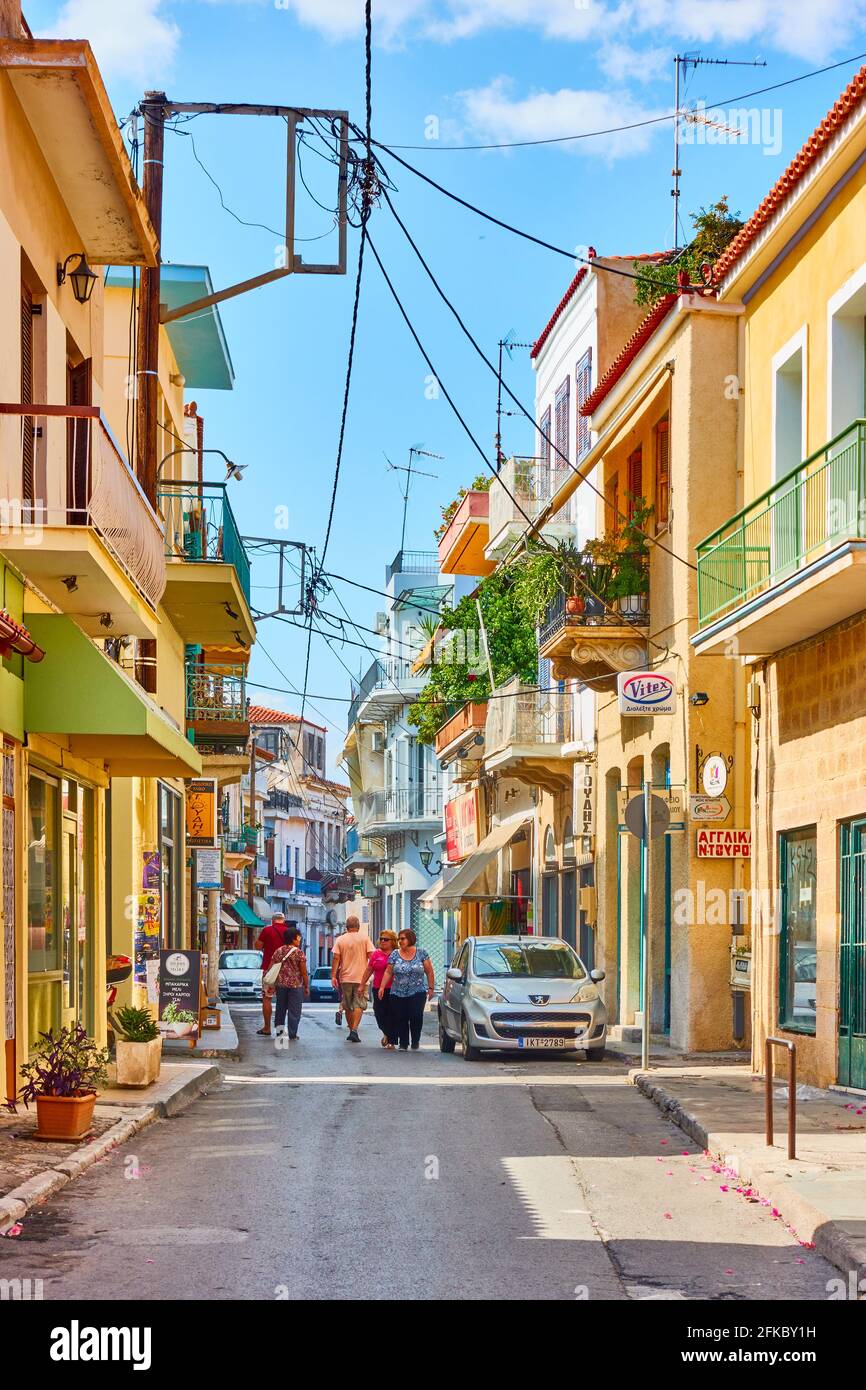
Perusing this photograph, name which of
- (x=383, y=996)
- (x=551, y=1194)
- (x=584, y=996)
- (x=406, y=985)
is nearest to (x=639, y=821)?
(x=584, y=996)

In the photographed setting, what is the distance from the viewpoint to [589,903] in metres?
30.0

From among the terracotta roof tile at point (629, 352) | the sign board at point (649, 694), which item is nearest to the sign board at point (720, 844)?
the sign board at point (649, 694)

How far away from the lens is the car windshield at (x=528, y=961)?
71.1 ft

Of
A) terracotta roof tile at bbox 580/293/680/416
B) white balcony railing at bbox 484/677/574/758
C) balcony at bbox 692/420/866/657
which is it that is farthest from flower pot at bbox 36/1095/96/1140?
white balcony railing at bbox 484/677/574/758

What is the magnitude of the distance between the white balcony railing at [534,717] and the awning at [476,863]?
5.03 meters

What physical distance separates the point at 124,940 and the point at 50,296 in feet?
33.3

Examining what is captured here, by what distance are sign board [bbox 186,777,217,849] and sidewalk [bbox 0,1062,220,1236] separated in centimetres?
1352

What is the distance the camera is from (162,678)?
26.1 m

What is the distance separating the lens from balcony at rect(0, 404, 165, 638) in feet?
45.8

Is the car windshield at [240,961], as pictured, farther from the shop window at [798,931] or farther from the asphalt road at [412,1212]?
the asphalt road at [412,1212]

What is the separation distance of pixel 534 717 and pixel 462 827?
1356 centimetres

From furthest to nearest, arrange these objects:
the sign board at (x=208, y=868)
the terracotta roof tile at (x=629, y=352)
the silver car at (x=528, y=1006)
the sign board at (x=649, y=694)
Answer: the sign board at (x=208, y=868) < the terracotta roof tile at (x=629, y=352) < the sign board at (x=649, y=694) < the silver car at (x=528, y=1006)

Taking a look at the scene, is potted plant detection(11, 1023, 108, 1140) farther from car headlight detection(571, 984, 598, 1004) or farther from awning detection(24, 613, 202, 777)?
car headlight detection(571, 984, 598, 1004)
